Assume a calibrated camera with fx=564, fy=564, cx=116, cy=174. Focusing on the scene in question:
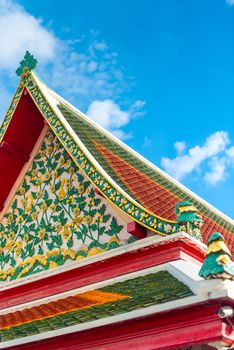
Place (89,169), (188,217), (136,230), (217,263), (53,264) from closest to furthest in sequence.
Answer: (217,263) < (188,217) < (136,230) < (89,169) < (53,264)

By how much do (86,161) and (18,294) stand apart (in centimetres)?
186

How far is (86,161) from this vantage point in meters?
6.37

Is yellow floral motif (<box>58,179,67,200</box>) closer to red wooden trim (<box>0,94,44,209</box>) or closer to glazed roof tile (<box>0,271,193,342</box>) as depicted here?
red wooden trim (<box>0,94,44,209</box>)

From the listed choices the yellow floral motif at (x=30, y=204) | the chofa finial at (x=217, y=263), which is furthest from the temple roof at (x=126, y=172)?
the chofa finial at (x=217, y=263)

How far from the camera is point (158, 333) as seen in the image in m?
4.01

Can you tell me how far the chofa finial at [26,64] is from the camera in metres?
7.42

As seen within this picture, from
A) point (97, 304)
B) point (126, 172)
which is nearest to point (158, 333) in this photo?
point (97, 304)

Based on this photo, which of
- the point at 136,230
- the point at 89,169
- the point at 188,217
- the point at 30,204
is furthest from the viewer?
the point at 30,204

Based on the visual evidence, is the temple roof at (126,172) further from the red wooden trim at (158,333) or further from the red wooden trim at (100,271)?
the red wooden trim at (158,333)

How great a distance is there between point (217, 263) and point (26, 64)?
175 inches

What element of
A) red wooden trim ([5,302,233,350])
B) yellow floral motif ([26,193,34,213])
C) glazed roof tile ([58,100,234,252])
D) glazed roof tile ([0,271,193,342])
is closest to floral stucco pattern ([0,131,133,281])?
yellow floral motif ([26,193,34,213])

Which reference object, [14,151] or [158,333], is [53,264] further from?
[158,333]

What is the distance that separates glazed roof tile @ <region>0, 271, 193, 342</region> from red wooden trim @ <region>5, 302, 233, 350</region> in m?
0.10

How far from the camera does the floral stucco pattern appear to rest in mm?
6328
